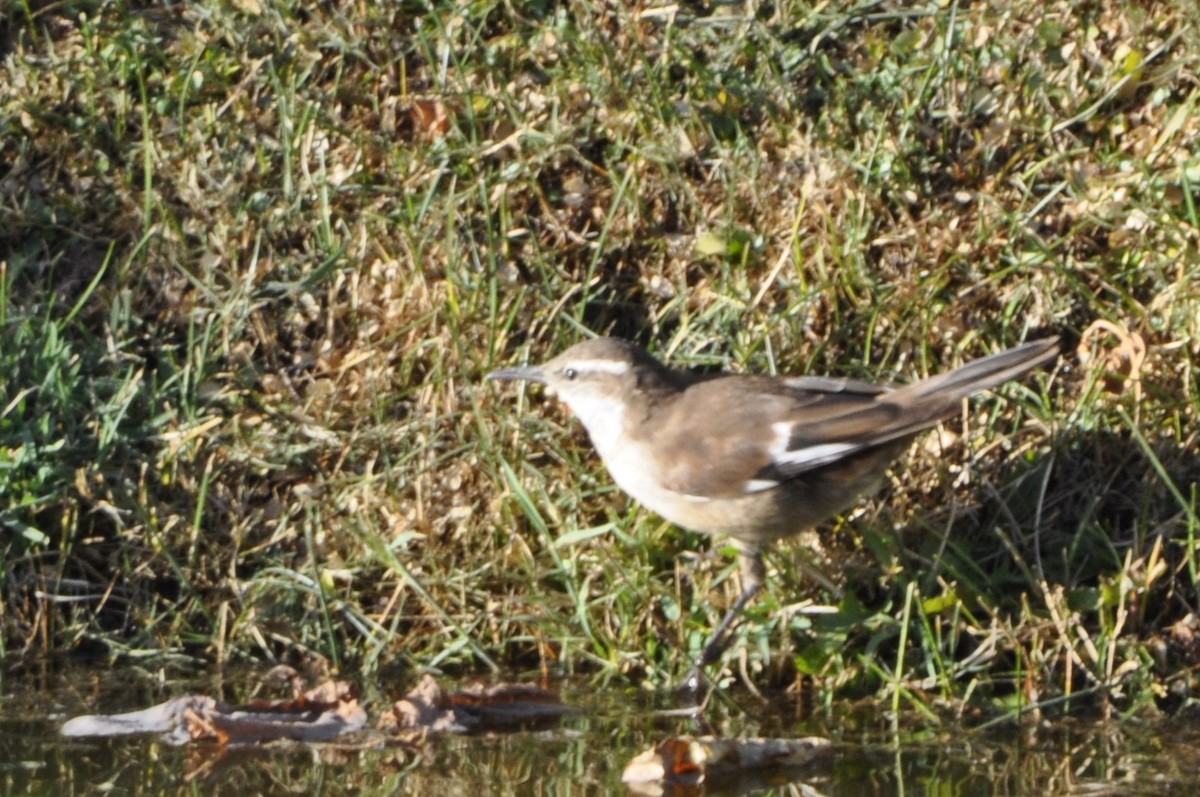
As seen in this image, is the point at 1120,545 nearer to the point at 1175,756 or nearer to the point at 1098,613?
the point at 1098,613

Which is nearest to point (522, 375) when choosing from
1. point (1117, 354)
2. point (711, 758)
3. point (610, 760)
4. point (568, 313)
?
point (568, 313)

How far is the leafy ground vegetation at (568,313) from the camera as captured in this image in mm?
6664

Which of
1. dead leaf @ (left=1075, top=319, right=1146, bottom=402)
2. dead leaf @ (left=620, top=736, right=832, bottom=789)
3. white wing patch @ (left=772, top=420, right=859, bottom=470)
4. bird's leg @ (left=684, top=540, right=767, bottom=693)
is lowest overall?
dead leaf @ (left=620, top=736, right=832, bottom=789)

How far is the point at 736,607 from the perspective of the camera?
656 centimetres

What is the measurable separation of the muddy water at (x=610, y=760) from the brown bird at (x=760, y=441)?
55 cm

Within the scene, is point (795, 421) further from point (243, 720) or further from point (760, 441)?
point (243, 720)

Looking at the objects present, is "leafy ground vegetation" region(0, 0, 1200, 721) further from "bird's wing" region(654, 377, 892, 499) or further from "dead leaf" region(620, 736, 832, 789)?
"dead leaf" region(620, 736, 832, 789)

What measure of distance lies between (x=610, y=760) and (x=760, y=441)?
4.56 feet

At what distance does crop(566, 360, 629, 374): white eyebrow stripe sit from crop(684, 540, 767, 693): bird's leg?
2.61 feet

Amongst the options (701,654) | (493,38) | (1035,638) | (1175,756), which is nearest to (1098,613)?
(1035,638)

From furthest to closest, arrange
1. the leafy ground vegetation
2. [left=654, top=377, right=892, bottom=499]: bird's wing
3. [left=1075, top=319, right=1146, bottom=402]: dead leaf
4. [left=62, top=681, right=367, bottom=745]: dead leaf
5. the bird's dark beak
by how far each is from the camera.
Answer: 1. the bird's dark beak
2. [left=1075, top=319, right=1146, bottom=402]: dead leaf
3. the leafy ground vegetation
4. [left=654, top=377, right=892, bottom=499]: bird's wing
5. [left=62, top=681, right=367, bottom=745]: dead leaf

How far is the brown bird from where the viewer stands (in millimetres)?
6449

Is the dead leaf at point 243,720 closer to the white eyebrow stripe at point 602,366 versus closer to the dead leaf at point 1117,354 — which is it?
the white eyebrow stripe at point 602,366

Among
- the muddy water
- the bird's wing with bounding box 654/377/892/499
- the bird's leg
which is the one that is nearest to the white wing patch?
the bird's wing with bounding box 654/377/892/499
